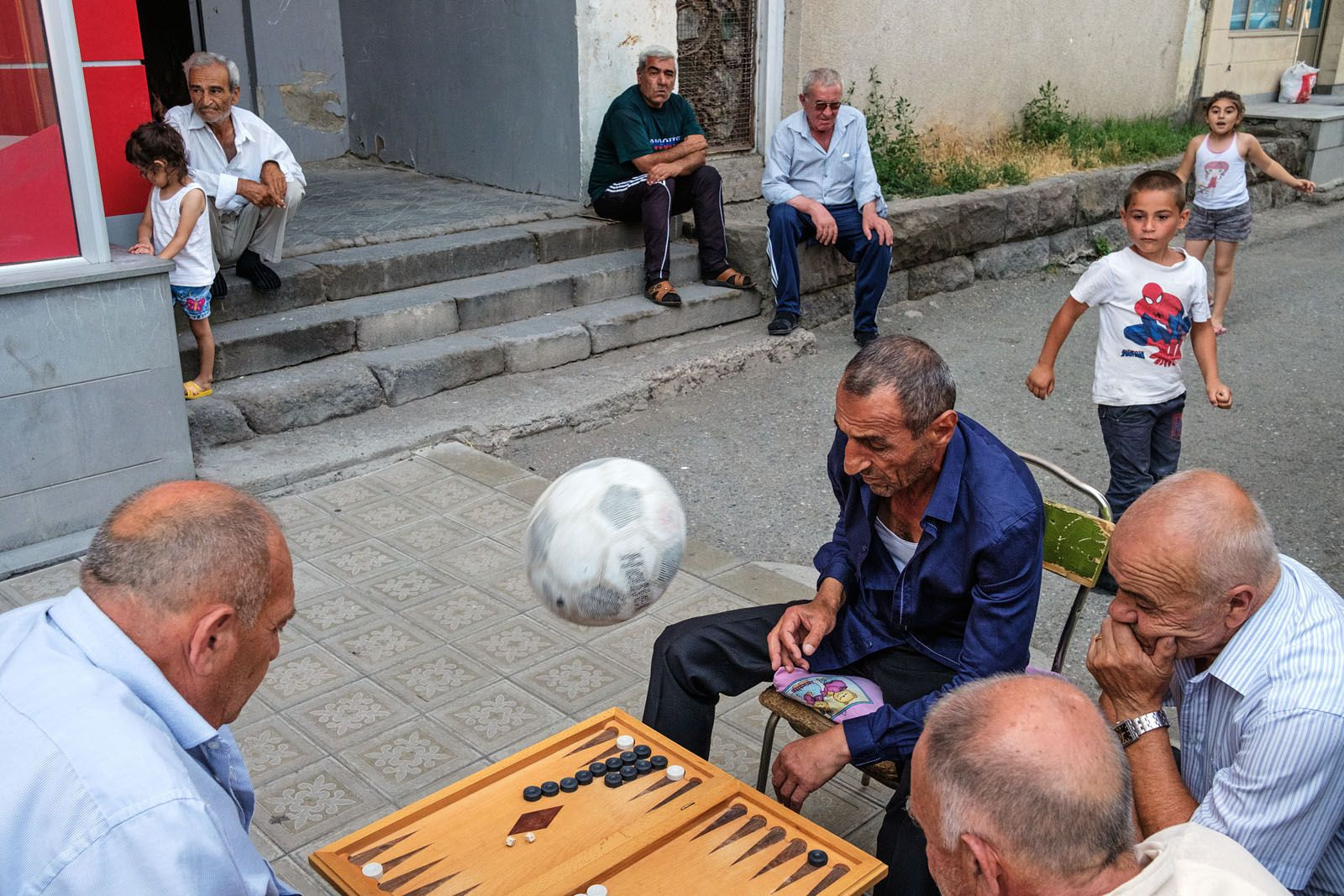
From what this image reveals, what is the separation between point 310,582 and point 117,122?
245cm

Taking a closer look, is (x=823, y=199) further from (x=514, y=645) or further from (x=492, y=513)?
(x=514, y=645)

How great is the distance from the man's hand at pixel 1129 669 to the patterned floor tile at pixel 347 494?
3.59m

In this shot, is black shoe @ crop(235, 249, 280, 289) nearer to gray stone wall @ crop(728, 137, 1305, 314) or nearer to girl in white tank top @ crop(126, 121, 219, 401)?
girl in white tank top @ crop(126, 121, 219, 401)

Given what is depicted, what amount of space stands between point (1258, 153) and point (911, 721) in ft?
23.3

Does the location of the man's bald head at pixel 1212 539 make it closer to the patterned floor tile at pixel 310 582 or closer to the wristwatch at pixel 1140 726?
the wristwatch at pixel 1140 726

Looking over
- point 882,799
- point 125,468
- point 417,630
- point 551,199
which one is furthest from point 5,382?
point 551,199

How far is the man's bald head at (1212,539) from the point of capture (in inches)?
86.5

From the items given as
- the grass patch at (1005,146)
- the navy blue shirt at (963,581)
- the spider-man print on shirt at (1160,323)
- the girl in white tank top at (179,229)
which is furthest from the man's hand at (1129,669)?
the grass patch at (1005,146)

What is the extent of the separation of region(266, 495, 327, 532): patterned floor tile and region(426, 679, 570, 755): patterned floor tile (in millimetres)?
1559

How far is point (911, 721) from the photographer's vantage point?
270cm

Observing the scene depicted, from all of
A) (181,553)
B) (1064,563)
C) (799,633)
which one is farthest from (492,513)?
(181,553)

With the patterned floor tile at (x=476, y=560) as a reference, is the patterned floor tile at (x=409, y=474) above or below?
above

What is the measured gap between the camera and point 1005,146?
35.3 ft

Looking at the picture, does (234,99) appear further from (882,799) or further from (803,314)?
(882,799)
